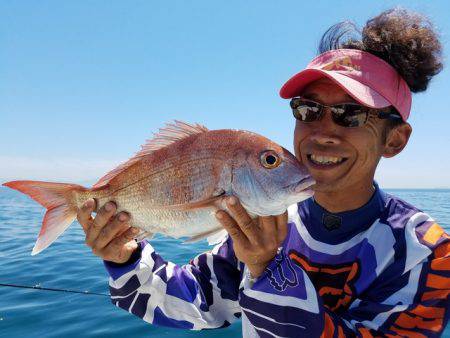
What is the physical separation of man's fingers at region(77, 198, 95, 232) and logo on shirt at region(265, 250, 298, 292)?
1.11 m

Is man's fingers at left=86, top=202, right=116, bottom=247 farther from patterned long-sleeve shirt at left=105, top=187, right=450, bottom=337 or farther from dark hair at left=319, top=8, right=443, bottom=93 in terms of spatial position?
dark hair at left=319, top=8, right=443, bottom=93

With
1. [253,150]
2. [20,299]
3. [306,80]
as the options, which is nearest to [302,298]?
[253,150]

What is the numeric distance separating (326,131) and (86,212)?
4.99 feet

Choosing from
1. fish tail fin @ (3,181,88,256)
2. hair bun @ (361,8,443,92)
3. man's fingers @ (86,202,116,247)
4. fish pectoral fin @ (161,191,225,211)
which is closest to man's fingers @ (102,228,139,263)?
man's fingers @ (86,202,116,247)

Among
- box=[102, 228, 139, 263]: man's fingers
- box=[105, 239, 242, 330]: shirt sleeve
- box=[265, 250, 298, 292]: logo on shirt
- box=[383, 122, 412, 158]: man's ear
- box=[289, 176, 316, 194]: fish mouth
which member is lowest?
box=[105, 239, 242, 330]: shirt sleeve

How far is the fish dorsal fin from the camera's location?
6.88 ft

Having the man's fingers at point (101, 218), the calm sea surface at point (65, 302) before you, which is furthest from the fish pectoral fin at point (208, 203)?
the calm sea surface at point (65, 302)

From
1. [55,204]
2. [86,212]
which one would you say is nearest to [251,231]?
[86,212]

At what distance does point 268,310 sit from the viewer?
5.58 feet

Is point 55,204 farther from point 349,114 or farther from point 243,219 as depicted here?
point 349,114

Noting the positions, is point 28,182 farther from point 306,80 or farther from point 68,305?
point 68,305

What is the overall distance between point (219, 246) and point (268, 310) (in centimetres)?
98

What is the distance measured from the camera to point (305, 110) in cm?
223

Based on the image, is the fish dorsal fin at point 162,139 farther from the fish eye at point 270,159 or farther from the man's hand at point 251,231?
the man's hand at point 251,231
